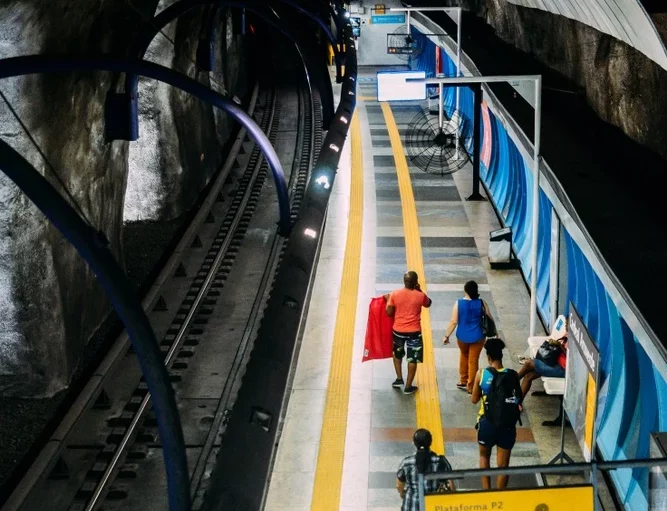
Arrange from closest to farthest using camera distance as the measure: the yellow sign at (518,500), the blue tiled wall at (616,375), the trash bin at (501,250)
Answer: the yellow sign at (518,500) → the blue tiled wall at (616,375) → the trash bin at (501,250)

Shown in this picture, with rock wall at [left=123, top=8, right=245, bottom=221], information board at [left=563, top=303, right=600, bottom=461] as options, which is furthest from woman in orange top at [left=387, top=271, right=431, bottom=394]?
rock wall at [left=123, top=8, right=245, bottom=221]

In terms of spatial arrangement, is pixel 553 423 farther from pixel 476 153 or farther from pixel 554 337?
pixel 476 153

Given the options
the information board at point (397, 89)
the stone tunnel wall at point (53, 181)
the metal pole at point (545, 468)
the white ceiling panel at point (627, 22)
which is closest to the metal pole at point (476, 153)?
the information board at point (397, 89)

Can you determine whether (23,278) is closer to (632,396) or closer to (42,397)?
(42,397)

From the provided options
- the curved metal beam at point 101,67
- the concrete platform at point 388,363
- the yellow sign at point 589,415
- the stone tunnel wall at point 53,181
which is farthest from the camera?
the stone tunnel wall at point 53,181

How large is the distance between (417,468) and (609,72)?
886 centimetres

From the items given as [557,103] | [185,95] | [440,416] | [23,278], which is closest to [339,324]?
[440,416]

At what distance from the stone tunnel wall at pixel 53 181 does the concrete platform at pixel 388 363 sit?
8.77ft

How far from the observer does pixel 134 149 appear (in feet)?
62.5

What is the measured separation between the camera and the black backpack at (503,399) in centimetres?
927

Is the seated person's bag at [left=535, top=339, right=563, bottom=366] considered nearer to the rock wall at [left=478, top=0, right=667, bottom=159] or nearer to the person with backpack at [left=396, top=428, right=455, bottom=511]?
the person with backpack at [left=396, top=428, right=455, bottom=511]

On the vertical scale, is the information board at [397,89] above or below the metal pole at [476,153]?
above

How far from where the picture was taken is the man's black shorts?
11750 mm

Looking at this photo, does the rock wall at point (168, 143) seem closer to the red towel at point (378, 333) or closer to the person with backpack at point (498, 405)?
the red towel at point (378, 333)
